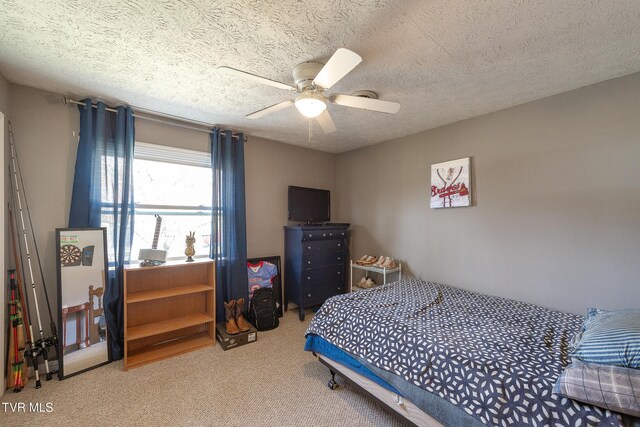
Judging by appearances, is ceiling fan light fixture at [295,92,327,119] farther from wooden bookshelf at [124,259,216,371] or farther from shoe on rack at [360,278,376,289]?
shoe on rack at [360,278,376,289]

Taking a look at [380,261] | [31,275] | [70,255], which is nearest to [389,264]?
[380,261]

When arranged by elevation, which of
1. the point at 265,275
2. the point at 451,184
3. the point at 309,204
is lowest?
the point at 265,275

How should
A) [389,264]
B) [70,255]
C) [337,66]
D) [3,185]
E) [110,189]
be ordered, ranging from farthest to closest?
1. [389,264]
2. [110,189]
3. [70,255]
4. [3,185]
5. [337,66]

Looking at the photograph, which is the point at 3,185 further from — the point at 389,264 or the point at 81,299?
the point at 389,264

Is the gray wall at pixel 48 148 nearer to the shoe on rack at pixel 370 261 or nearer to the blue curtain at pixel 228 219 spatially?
the blue curtain at pixel 228 219

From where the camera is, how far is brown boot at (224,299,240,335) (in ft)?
9.54

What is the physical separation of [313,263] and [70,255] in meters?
2.49

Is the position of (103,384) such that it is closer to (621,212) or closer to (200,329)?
(200,329)

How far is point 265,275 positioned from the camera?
11.7 feet

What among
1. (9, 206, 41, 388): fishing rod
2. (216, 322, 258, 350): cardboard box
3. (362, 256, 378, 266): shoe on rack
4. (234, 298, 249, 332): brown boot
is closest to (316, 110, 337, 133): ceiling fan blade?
(362, 256, 378, 266): shoe on rack

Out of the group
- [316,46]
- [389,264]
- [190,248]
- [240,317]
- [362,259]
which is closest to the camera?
[316,46]

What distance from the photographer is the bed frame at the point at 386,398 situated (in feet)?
5.12

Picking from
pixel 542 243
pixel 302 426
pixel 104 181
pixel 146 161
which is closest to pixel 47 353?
pixel 104 181

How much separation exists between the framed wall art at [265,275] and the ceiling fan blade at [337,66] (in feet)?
8.24
